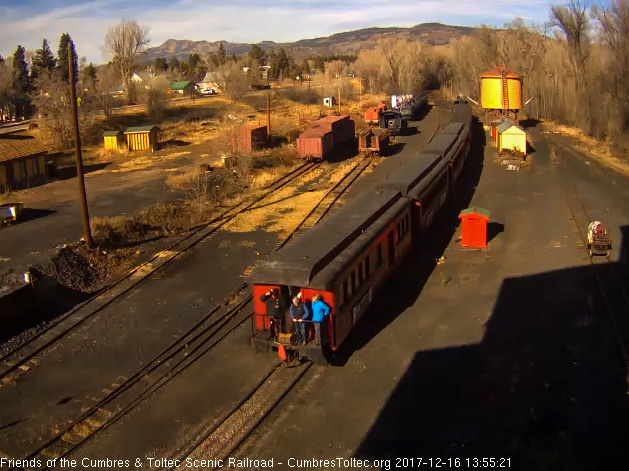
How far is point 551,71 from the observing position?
201ft

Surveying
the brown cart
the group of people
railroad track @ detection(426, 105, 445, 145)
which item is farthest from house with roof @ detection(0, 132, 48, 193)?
the brown cart

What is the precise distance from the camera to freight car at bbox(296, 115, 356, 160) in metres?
35.9

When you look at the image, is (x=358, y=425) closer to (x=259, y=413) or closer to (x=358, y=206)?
(x=259, y=413)

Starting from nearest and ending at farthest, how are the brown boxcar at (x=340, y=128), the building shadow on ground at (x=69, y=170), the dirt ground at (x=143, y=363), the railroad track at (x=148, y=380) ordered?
1. the railroad track at (x=148, y=380)
2. the dirt ground at (x=143, y=363)
3. the building shadow on ground at (x=69, y=170)
4. the brown boxcar at (x=340, y=128)

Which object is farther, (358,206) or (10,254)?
(10,254)

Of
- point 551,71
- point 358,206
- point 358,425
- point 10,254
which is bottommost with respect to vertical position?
point 358,425

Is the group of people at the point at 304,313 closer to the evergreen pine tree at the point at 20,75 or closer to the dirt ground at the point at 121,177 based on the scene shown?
the dirt ground at the point at 121,177

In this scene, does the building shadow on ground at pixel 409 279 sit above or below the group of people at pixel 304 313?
below

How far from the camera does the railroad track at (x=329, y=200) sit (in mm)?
22719

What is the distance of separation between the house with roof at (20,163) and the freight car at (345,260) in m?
22.8

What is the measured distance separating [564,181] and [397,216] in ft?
58.1

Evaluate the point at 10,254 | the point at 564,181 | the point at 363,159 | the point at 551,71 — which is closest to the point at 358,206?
the point at 10,254

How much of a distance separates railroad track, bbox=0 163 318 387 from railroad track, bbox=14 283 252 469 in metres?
2.78

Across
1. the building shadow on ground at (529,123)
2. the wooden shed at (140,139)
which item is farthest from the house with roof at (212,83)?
the building shadow on ground at (529,123)
